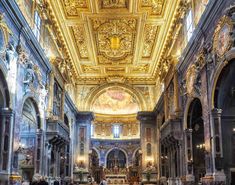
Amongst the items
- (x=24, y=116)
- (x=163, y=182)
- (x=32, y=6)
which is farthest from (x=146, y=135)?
(x=32, y=6)

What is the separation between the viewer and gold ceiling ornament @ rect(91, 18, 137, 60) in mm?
25094

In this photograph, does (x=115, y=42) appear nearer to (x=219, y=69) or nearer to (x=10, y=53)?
(x=10, y=53)

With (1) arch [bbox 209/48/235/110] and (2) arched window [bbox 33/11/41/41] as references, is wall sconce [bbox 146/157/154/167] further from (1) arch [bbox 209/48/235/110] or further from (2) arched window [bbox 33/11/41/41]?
(1) arch [bbox 209/48/235/110]

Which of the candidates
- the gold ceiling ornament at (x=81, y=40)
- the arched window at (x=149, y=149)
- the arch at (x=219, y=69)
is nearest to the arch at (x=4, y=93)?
the arch at (x=219, y=69)

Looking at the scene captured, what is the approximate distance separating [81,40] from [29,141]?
32.0ft

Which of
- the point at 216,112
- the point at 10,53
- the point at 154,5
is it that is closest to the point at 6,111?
the point at 10,53

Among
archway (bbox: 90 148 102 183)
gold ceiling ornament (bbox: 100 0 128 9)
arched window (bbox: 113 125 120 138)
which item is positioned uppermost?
gold ceiling ornament (bbox: 100 0 128 9)

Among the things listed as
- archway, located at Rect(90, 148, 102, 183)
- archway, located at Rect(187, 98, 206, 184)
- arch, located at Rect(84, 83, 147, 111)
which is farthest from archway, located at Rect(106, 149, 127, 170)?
archway, located at Rect(187, 98, 206, 184)

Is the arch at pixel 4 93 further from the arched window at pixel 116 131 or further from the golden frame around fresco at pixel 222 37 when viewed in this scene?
the arched window at pixel 116 131

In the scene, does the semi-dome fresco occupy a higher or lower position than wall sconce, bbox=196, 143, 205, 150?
higher

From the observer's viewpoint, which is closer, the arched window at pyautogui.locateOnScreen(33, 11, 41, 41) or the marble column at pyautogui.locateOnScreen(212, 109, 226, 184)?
the marble column at pyautogui.locateOnScreen(212, 109, 226, 184)

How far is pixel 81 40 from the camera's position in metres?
27.6

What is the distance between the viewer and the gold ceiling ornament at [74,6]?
22.3m

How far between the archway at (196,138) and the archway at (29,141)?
8.62 meters
